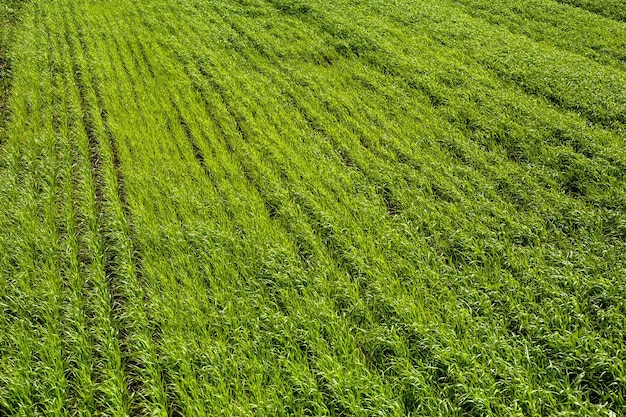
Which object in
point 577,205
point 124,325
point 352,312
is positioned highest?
point 577,205

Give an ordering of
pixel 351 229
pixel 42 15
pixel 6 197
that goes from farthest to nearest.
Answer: pixel 42 15 < pixel 6 197 < pixel 351 229

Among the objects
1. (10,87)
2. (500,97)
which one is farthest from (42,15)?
(500,97)

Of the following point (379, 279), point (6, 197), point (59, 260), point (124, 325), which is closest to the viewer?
point (124, 325)

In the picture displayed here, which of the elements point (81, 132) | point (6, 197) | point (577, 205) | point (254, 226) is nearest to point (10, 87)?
point (81, 132)

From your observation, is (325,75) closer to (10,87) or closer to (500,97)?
(500,97)

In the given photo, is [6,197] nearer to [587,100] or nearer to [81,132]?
[81,132]

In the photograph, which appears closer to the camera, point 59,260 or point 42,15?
point 59,260

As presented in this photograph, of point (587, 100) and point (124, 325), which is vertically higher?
point (587, 100)
